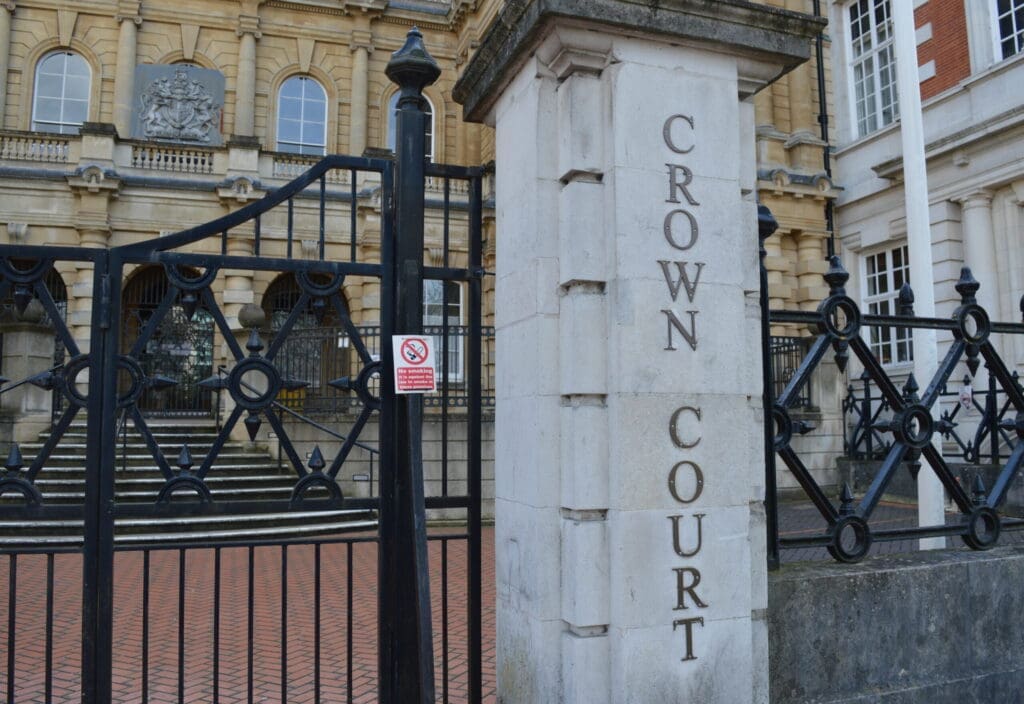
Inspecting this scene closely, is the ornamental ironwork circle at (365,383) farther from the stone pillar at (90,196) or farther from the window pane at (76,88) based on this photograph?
the window pane at (76,88)

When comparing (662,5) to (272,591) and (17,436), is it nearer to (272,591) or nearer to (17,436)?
(272,591)

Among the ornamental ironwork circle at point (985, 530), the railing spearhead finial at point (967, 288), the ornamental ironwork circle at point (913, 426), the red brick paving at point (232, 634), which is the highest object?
the railing spearhead finial at point (967, 288)

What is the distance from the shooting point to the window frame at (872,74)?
67.1 feet

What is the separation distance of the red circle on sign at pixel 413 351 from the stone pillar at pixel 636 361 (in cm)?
40

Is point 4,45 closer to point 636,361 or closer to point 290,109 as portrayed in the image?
point 290,109

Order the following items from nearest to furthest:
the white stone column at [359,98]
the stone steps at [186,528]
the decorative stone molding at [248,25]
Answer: the stone steps at [186,528], the decorative stone molding at [248,25], the white stone column at [359,98]

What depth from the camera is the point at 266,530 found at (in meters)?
11.4

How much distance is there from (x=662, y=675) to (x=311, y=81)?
25.1 meters

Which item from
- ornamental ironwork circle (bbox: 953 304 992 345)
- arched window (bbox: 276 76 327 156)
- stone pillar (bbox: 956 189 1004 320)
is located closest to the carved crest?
arched window (bbox: 276 76 327 156)

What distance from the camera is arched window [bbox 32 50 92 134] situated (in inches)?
907

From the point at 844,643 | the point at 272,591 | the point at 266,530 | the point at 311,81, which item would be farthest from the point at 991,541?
the point at 311,81

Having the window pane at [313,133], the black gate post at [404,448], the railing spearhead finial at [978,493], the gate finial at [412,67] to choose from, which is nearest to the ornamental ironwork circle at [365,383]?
the black gate post at [404,448]

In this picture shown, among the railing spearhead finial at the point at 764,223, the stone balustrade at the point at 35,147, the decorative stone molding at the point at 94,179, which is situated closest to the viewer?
the railing spearhead finial at the point at 764,223

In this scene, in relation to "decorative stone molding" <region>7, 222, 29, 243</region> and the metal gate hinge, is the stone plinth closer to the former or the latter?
"decorative stone molding" <region>7, 222, 29, 243</region>
